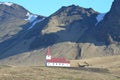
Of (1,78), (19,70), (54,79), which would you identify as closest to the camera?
(1,78)

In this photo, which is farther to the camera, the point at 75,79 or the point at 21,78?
the point at 75,79

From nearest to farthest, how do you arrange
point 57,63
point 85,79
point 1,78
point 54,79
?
point 1,78, point 54,79, point 85,79, point 57,63

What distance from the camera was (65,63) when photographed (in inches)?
7023

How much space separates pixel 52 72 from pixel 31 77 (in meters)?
18.6

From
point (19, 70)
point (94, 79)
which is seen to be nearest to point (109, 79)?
point (94, 79)

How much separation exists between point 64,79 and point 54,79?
2.85m

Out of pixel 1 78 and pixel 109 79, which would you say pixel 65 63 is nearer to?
pixel 109 79

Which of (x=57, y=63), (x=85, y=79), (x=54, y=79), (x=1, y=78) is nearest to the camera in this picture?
(x=1, y=78)

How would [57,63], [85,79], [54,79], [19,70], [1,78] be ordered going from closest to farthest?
1. [1,78]
2. [54,79]
3. [85,79]
4. [19,70]
5. [57,63]

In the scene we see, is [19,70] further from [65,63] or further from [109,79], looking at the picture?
[65,63]

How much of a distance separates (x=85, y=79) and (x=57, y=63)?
222 ft

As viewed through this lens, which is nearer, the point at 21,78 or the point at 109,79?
the point at 21,78

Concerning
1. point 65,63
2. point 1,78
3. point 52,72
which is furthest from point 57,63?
point 1,78

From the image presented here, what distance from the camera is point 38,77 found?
101 metres
